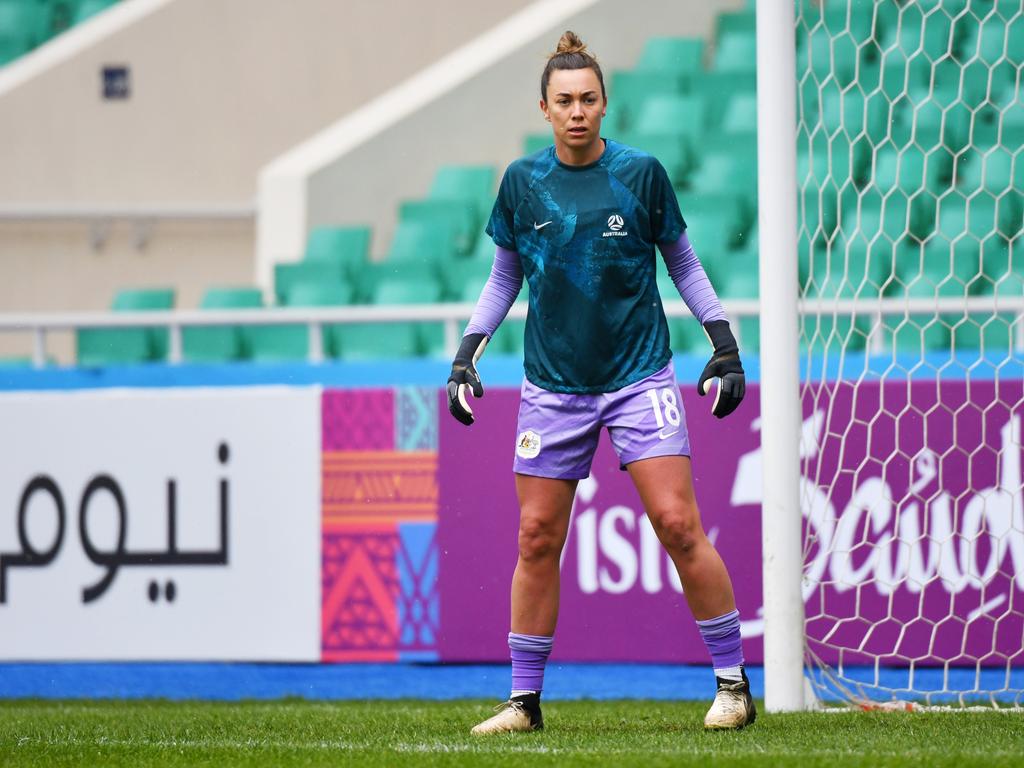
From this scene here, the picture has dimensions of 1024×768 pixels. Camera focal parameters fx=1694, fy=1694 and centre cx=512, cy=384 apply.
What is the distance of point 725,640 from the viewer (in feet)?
14.3

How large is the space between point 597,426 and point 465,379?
0.39 metres

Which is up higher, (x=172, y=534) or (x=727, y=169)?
(x=727, y=169)

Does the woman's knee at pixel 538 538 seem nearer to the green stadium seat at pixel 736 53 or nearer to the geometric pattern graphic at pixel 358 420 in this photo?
the geometric pattern graphic at pixel 358 420

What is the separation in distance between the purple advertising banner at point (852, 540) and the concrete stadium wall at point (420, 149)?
4.16m

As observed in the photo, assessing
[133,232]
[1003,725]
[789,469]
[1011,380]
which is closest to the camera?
[1003,725]

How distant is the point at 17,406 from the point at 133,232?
4724mm

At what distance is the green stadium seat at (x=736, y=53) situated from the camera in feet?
34.2

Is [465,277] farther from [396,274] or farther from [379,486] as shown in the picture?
[379,486]

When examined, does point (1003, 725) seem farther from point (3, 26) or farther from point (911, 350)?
point (3, 26)

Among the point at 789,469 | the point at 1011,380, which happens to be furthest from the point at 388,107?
the point at 789,469

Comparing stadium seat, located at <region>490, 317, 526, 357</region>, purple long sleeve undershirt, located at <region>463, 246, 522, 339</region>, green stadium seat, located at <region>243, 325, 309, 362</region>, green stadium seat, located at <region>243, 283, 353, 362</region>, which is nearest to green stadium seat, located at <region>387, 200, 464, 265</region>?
green stadium seat, located at <region>243, 283, 353, 362</region>

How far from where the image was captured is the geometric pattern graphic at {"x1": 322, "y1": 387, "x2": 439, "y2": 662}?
6605mm

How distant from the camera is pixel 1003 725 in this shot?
14.9 feet

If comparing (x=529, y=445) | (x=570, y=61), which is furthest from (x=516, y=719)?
(x=570, y=61)
